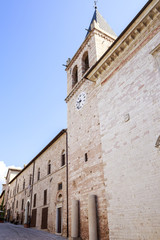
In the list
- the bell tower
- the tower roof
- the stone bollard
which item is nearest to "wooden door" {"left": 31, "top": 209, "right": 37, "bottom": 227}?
the stone bollard

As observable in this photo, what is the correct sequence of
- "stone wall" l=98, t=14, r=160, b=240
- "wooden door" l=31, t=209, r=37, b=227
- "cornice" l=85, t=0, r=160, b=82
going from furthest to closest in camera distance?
"wooden door" l=31, t=209, r=37, b=227, "cornice" l=85, t=0, r=160, b=82, "stone wall" l=98, t=14, r=160, b=240

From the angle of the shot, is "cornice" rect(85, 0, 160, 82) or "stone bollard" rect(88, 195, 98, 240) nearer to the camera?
"cornice" rect(85, 0, 160, 82)

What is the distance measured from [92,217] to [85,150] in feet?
11.9

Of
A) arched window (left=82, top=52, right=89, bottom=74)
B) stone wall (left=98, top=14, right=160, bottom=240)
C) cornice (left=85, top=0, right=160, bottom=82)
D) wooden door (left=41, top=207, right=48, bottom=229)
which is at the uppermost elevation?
arched window (left=82, top=52, right=89, bottom=74)

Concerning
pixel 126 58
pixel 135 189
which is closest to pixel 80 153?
pixel 135 189

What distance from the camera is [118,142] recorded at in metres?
8.38

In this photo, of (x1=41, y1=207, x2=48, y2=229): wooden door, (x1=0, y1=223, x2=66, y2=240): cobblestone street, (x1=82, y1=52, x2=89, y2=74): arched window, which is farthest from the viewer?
(x1=41, y1=207, x2=48, y2=229): wooden door

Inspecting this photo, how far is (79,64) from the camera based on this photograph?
15266 millimetres

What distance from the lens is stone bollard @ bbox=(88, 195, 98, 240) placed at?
348 inches

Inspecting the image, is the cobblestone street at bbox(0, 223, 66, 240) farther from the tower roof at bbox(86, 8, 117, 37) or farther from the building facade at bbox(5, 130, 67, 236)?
the tower roof at bbox(86, 8, 117, 37)

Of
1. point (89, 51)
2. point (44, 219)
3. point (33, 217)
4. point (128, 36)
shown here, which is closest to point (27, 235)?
point (44, 219)

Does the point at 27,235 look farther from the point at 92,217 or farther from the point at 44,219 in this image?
the point at 92,217

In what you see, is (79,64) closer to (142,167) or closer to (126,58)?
(126,58)

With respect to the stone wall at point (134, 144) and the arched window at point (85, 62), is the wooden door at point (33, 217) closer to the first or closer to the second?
the stone wall at point (134, 144)
